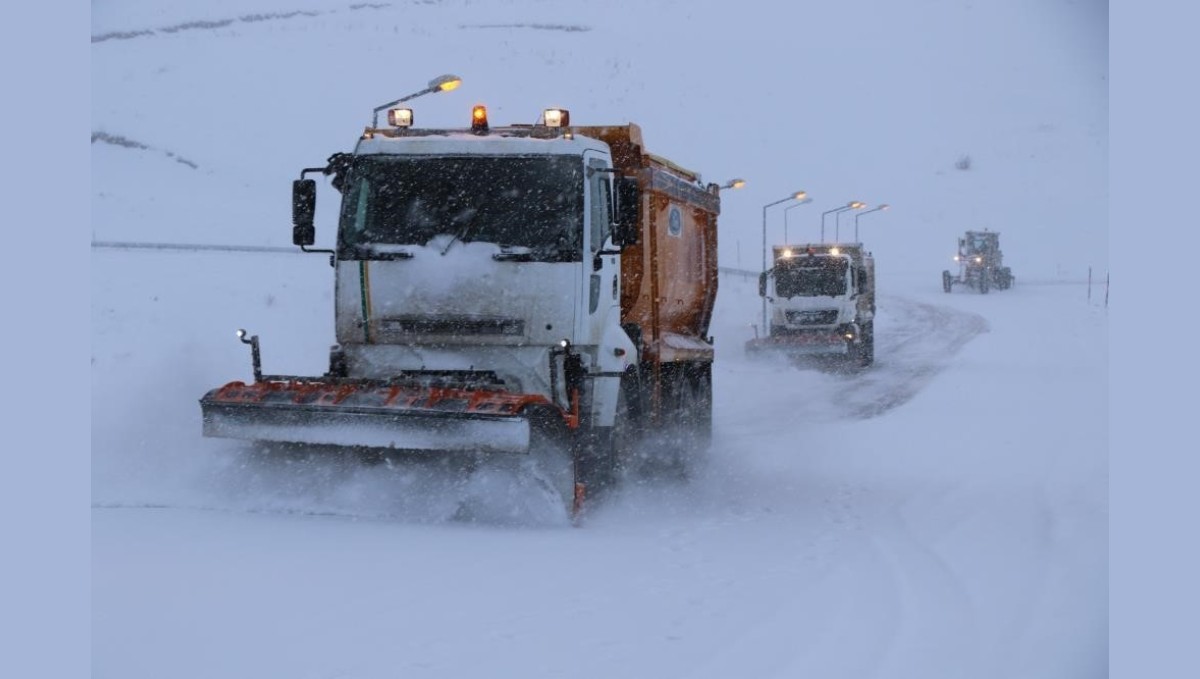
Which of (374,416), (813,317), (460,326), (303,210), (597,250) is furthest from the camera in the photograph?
(813,317)

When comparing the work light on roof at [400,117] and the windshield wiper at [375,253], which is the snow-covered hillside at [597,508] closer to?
the windshield wiper at [375,253]

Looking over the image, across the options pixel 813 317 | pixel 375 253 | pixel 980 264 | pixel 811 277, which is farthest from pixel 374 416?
pixel 980 264

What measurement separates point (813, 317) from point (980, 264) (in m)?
33.9

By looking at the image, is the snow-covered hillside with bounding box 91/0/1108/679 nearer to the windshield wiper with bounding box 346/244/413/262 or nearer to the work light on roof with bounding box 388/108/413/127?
the windshield wiper with bounding box 346/244/413/262

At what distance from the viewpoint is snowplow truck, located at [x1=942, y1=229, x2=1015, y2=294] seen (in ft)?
189

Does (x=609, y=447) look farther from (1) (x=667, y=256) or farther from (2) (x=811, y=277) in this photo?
(2) (x=811, y=277)

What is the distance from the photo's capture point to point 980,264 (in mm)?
57625

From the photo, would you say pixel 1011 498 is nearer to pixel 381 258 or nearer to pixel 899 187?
pixel 381 258

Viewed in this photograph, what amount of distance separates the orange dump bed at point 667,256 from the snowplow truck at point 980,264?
46057 mm

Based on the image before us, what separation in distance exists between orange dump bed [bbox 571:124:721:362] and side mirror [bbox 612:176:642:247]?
390mm

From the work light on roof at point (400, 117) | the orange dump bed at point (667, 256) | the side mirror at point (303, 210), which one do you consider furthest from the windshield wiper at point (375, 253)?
the orange dump bed at point (667, 256)

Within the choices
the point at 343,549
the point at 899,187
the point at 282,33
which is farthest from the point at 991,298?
the point at 343,549

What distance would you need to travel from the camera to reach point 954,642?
18.2 ft

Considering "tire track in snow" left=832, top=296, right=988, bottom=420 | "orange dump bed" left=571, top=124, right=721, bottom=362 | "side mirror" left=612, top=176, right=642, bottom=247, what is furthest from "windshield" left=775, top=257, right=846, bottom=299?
"side mirror" left=612, top=176, right=642, bottom=247
